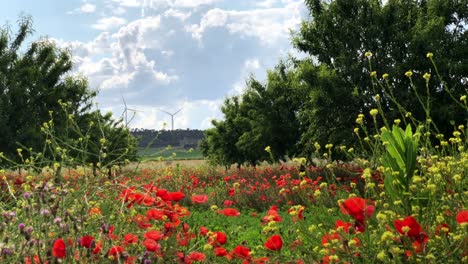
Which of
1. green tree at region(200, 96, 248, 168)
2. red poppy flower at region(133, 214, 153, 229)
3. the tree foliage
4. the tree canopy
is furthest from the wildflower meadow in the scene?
green tree at region(200, 96, 248, 168)

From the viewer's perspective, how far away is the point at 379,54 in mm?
17875

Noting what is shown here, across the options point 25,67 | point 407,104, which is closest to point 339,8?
point 407,104

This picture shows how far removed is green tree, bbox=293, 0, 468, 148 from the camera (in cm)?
1667

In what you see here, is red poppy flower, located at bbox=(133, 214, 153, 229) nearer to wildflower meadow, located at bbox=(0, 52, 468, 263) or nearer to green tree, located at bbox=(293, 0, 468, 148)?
wildflower meadow, located at bbox=(0, 52, 468, 263)

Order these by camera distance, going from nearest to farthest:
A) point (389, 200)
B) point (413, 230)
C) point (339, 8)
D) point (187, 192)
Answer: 1. point (413, 230)
2. point (389, 200)
3. point (187, 192)
4. point (339, 8)

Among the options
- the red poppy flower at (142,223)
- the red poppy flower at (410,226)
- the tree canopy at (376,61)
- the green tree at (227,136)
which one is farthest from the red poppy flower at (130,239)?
the green tree at (227,136)

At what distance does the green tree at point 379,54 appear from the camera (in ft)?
54.7

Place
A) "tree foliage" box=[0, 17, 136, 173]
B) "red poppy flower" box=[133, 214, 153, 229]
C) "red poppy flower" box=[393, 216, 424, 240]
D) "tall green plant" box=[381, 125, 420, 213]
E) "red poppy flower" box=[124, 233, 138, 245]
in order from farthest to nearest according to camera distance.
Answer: "tree foliage" box=[0, 17, 136, 173] < "tall green plant" box=[381, 125, 420, 213] < "red poppy flower" box=[133, 214, 153, 229] < "red poppy flower" box=[124, 233, 138, 245] < "red poppy flower" box=[393, 216, 424, 240]

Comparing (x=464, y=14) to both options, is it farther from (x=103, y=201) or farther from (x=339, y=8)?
(x=103, y=201)

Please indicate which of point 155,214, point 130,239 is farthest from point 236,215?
point 130,239

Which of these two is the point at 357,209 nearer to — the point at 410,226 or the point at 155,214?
the point at 410,226

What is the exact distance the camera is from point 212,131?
121 feet

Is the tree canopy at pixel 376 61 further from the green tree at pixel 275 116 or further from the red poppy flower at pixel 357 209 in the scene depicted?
the red poppy flower at pixel 357 209

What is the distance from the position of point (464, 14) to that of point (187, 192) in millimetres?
11590
